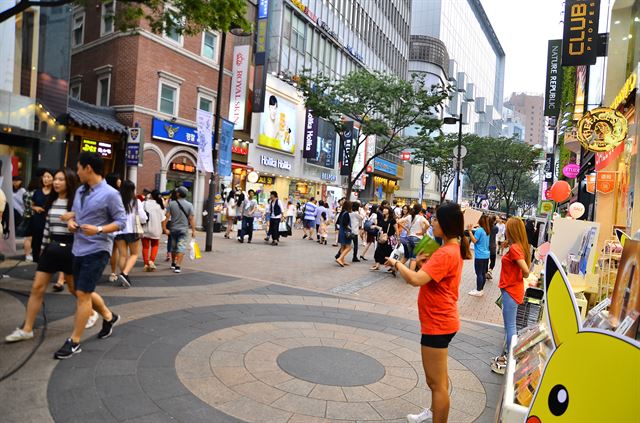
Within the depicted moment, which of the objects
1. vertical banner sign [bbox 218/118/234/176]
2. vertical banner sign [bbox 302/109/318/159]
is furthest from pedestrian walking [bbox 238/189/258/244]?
vertical banner sign [bbox 302/109/318/159]

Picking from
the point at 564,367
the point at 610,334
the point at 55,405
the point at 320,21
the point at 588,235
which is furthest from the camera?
the point at 320,21

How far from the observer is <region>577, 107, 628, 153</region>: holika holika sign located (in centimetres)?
1046

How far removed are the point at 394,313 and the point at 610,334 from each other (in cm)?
625

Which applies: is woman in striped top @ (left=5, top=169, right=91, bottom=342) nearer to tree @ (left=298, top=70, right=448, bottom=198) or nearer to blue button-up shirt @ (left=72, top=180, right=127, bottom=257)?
blue button-up shirt @ (left=72, top=180, right=127, bottom=257)

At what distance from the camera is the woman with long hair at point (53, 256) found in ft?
15.1

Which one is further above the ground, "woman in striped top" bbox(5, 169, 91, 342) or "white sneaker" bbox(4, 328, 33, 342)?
"woman in striped top" bbox(5, 169, 91, 342)

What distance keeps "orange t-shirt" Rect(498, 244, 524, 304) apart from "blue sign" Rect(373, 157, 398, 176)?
4094 cm

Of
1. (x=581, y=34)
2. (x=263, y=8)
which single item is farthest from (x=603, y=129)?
(x=263, y=8)

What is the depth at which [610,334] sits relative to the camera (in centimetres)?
120

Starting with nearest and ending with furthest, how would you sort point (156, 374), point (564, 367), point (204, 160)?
point (564, 367) → point (156, 374) → point (204, 160)

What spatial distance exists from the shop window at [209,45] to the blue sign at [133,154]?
6.46 m

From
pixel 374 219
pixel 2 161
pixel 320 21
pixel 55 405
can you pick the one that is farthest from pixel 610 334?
pixel 320 21

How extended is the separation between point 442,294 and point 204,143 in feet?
36.6

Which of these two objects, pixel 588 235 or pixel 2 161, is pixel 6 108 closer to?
pixel 2 161
